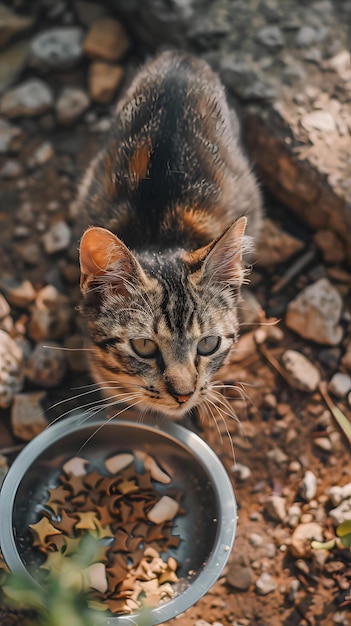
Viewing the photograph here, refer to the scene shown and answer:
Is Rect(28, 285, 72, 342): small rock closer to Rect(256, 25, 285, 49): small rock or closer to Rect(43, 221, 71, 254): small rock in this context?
Rect(43, 221, 71, 254): small rock

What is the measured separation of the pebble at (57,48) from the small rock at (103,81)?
0.11m

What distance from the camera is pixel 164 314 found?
6.73 feet

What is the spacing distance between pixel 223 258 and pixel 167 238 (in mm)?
276

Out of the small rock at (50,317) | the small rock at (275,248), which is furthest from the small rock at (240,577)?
the small rock at (275,248)

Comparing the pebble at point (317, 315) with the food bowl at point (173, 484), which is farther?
the pebble at point (317, 315)

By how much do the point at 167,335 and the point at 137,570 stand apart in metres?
0.76

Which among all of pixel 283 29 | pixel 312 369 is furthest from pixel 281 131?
pixel 312 369

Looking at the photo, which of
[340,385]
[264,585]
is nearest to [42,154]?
[340,385]

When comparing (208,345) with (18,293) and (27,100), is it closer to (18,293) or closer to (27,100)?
(18,293)

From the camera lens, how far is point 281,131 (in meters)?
2.91

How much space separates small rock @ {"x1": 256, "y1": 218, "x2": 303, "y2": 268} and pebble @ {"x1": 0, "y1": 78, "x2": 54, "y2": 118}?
3.75 ft

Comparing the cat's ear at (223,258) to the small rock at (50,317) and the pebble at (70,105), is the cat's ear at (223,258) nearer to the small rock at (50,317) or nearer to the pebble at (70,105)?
the small rock at (50,317)

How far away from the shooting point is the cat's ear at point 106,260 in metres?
1.91

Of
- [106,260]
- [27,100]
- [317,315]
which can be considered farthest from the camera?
[27,100]
